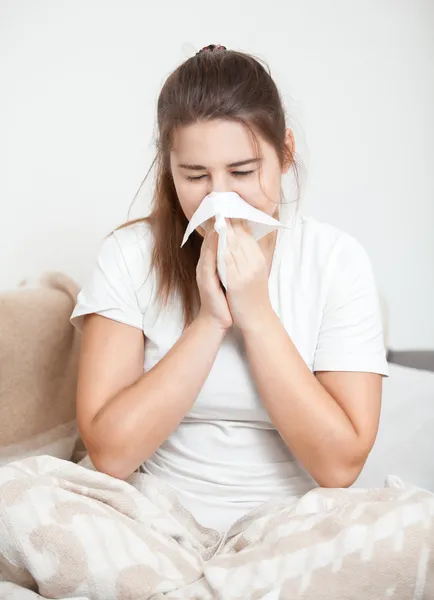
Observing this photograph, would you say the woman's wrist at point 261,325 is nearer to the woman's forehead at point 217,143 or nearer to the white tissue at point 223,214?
the white tissue at point 223,214

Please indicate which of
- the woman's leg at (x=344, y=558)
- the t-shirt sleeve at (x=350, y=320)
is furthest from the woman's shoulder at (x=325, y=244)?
the woman's leg at (x=344, y=558)

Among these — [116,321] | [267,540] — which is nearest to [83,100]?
[116,321]

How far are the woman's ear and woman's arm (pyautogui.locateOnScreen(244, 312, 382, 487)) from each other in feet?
0.87

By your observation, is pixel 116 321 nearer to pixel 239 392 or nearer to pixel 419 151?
pixel 239 392

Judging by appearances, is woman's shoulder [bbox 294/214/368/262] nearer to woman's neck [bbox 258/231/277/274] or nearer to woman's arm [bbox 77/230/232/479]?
woman's neck [bbox 258/231/277/274]

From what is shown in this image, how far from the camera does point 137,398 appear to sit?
3.88ft

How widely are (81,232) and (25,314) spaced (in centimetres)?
44

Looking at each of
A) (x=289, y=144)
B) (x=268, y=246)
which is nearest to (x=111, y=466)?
(x=268, y=246)

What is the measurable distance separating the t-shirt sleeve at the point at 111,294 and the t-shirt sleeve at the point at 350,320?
12.0 inches

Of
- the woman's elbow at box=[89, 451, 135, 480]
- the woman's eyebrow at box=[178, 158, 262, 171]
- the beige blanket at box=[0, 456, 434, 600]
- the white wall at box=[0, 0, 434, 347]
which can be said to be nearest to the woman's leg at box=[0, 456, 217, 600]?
the beige blanket at box=[0, 456, 434, 600]

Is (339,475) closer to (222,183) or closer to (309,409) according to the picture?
(309,409)

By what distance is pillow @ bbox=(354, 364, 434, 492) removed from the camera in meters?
1.49

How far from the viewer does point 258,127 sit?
3.93 feet

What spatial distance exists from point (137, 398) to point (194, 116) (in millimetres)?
423
